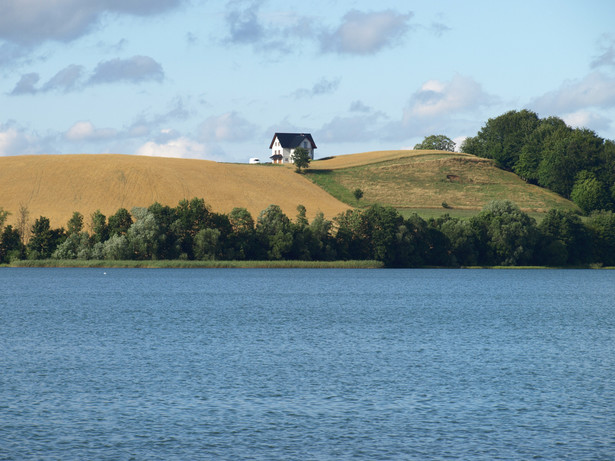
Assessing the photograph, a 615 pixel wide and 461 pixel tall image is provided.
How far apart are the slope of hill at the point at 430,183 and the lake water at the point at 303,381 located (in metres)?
93.0

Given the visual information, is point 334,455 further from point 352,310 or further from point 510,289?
point 510,289

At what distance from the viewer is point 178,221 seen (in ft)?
372

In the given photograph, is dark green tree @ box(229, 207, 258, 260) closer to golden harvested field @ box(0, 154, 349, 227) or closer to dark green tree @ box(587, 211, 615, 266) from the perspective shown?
golden harvested field @ box(0, 154, 349, 227)

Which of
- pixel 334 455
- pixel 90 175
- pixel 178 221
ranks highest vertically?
pixel 90 175

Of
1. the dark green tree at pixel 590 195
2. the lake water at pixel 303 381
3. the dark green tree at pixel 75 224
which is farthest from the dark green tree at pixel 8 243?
the dark green tree at pixel 590 195

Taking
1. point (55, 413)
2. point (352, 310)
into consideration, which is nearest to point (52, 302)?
point (352, 310)

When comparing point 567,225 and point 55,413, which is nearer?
point 55,413

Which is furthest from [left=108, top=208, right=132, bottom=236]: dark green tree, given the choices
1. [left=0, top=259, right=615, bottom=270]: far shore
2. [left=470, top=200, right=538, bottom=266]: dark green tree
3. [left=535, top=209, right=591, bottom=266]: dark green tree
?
[left=535, top=209, right=591, bottom=266]: dark green tree

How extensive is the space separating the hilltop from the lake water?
77035mm

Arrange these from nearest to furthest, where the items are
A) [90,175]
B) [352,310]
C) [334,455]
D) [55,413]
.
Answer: [334,455], [55,413], [352,310], [90,175]

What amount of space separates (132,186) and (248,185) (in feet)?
74.4

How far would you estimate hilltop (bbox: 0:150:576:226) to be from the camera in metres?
136

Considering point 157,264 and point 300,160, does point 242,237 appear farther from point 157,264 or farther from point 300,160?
point 300,160

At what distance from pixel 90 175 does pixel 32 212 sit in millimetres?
22801
